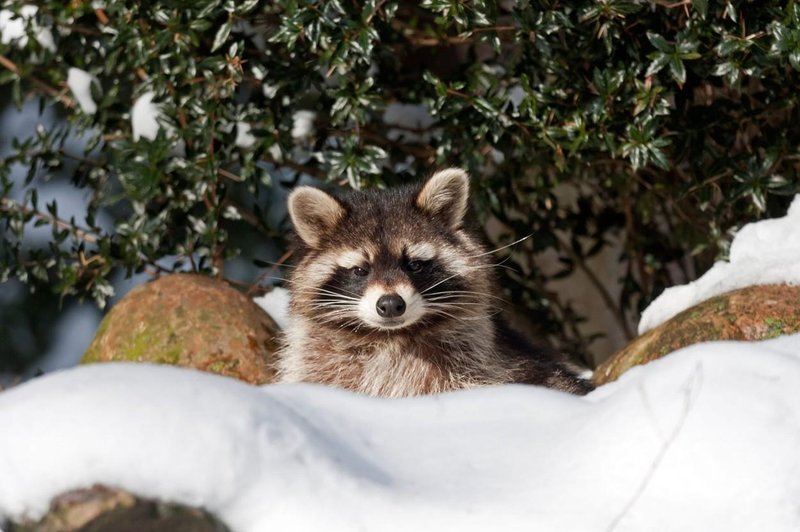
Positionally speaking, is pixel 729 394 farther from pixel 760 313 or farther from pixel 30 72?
pixel 30 72

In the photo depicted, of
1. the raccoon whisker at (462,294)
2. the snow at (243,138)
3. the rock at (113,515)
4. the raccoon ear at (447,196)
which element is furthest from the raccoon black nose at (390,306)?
the rock at (113,515)

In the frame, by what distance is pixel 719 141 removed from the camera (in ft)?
16.0

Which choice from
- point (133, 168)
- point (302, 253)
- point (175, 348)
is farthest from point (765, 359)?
point (133, 168)

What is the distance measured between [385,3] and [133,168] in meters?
1.36

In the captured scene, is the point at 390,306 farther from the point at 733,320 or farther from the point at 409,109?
the point at 409,109

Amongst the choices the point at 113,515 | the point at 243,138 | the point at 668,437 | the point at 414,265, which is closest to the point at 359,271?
the point at 414,265

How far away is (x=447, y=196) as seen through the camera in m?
4.42

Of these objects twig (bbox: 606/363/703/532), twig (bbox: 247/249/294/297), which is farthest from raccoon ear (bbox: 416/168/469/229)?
twig (bbox: 606/363/703/532)

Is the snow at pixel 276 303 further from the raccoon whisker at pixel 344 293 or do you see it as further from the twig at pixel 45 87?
the twig at pixel 45 87

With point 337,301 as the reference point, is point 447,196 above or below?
above

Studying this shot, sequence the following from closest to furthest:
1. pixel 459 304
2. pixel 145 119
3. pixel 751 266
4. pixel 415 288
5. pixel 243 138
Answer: pixel 415 288, pixel 459 304, pixel 751 266, pixel 243 138, pixel 145 119

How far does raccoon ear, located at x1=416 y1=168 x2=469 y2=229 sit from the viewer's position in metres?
4.36

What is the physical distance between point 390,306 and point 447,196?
626 millimetres

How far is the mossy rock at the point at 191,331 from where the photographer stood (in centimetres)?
478
